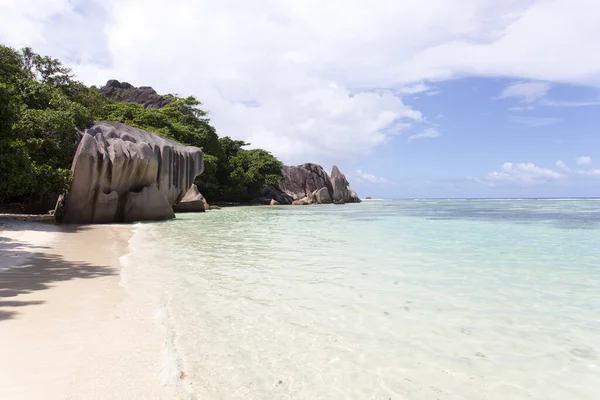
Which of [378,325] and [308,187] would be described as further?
[308,187]

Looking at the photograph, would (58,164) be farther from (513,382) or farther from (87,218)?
(513,382)

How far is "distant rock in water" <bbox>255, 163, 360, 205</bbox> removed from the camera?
49375 millimetres

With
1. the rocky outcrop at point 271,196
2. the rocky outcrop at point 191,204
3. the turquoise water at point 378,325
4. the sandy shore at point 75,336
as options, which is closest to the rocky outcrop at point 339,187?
the rocky outcrop at point 271,196

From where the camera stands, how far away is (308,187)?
176 ft

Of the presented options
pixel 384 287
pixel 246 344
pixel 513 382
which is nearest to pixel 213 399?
pixel 246 344

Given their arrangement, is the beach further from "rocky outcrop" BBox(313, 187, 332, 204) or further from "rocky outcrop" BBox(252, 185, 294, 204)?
"rocky outcrop" BBox(313, 187, 332, 204)

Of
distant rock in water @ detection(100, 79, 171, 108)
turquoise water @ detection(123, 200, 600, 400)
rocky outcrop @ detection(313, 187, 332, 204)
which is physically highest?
distant rock in water @ detection(100, 79, 171, 108)

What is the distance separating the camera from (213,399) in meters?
2.44

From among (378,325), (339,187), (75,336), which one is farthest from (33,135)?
(339,187)

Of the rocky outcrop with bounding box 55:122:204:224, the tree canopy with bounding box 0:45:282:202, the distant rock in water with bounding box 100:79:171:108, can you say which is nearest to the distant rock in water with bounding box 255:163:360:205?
the tree canopy with bounding box 0:45:282:202

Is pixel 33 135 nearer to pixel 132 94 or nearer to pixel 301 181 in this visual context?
pixel 301 181

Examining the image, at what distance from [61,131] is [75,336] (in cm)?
1437

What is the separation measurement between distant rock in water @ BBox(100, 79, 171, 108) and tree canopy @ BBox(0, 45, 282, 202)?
1488cm

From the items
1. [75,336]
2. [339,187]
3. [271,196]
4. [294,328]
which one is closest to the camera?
[75,336]
